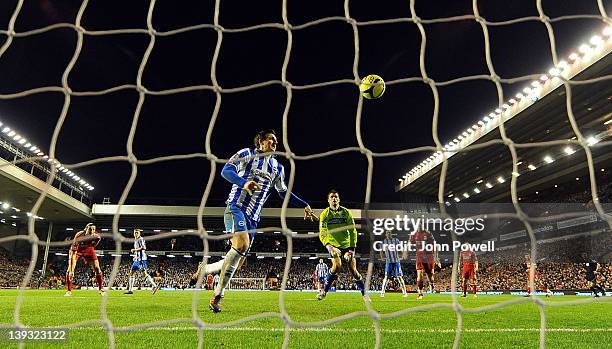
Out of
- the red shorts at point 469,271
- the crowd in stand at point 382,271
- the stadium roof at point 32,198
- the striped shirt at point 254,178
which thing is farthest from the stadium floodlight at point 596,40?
the stadium roof at point 32,198

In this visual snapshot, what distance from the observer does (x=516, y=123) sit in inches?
966

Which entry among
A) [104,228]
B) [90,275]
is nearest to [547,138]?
[90,275]

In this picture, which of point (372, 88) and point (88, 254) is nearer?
point (372, 88)

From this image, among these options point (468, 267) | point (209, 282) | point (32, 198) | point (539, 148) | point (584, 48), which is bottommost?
point (209, 282)

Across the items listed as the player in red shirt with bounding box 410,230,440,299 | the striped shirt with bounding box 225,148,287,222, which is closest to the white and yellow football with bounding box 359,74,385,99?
the striped shirt with bounding box 225,148,287,222

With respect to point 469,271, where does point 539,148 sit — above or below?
above

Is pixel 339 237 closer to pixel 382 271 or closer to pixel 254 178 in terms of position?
pixel 254 178

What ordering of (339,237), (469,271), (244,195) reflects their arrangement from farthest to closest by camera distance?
1. (469,271)
2. (339,237)
3. (244,195)

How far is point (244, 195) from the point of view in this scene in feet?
18.5

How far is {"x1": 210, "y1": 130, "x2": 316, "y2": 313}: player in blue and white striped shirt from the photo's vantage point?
5410mm

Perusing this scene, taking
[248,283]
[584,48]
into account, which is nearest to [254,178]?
[584,48]

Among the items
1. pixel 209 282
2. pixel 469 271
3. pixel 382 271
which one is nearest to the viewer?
pixel 469 271

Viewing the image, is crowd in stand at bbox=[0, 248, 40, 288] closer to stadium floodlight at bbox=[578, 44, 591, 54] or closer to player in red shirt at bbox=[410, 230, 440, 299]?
player in red shirt at bbox=[410, 230, 440, 299]

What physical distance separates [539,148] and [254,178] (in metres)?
23.5
